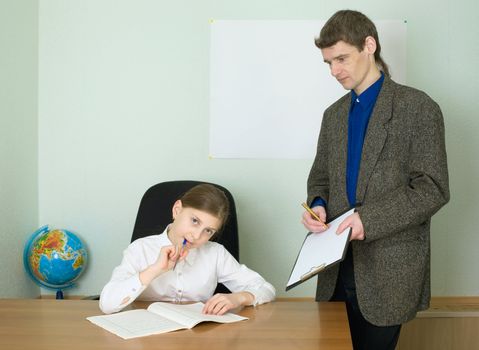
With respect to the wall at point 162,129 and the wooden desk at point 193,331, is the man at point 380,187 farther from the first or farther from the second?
the wall at point 162,129

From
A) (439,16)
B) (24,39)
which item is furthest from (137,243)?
(439,16)

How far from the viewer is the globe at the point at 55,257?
2.82 metres

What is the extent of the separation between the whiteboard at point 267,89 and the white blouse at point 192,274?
105cm

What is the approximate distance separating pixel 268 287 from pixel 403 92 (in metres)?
0.72

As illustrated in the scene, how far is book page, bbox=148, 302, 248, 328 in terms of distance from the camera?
5.13 ft

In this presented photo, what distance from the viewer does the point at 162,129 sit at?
121 inches

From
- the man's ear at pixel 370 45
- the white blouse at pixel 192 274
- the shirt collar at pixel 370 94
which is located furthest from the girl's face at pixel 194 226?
the man's ear at pixel 370 45

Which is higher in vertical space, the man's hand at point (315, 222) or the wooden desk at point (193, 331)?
the man's hand at point (315, 222)

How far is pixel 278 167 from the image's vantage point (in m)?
3.04

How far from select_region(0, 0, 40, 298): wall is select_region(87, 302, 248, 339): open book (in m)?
1.37

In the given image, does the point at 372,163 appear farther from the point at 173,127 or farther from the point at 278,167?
the point at 173,127

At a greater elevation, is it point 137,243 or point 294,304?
point 137,243

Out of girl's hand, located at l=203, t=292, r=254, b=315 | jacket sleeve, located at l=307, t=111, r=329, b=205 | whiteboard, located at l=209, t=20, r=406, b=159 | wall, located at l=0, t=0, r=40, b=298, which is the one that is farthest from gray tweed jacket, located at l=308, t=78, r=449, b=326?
wall, located at l=0, t=0, r=40, b=298

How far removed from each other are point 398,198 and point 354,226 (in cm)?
16
